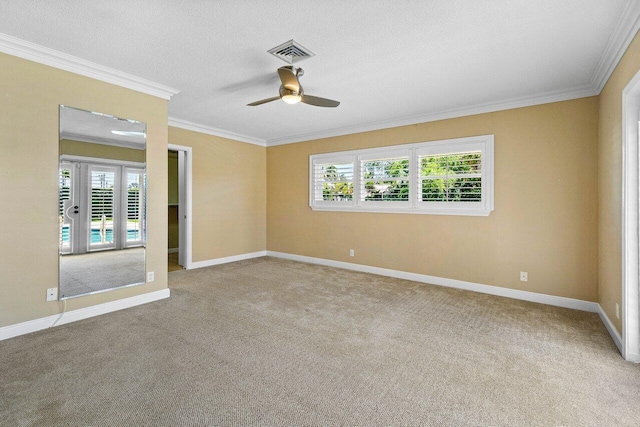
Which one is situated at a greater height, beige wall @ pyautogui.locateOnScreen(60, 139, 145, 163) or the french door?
beige wall @ pyautogui.locateOnScreen(60, 139, 145, 163)

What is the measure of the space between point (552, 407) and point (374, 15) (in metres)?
2.88

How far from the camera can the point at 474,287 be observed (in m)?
4.28

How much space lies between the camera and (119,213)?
359 centimetres

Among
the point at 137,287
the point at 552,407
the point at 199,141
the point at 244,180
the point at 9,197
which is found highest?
the point at 199,141

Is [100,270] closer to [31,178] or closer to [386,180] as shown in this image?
[31,178]

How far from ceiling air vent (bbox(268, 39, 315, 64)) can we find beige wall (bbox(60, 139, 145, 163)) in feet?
6.81

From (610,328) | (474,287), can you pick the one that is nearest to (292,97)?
(474,287)

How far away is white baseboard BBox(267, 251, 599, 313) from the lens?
3.59m

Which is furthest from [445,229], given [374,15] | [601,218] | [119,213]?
[119,213]

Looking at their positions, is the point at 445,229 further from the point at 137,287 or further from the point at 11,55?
the point at 11,55

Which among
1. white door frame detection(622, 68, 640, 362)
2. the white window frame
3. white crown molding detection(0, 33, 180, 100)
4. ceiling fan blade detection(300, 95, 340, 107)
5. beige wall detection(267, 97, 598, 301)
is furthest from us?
the white window frame

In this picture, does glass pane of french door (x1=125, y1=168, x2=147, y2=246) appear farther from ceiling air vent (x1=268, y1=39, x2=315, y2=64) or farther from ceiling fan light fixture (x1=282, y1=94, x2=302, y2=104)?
ceiling air vent (x1=268, y1=39, x2=315, y2=64)

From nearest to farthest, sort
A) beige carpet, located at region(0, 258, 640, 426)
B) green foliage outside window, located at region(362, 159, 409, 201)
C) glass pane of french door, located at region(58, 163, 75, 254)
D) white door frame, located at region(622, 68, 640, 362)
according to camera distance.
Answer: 1. beige carpet, located at region(0, 258, 640, 426)
2. white door frame, located at region(622, 68, 640, 362)
3. glass pane of french door, located at region(58, 163, 75, 254)
4. green foliage outside window, located at region(362, 159, 409, 201)

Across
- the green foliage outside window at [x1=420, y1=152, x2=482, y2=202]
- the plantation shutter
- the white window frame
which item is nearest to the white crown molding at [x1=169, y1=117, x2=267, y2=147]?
the white window frame
